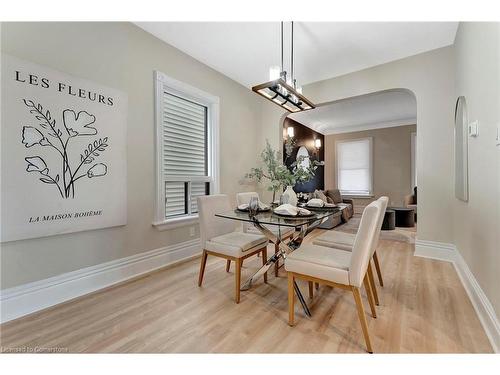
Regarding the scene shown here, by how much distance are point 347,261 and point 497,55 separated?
158cm

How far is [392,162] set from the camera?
22.5 feet

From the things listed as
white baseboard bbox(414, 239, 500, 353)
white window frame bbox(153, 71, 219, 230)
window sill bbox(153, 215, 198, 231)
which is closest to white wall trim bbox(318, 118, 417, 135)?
white window frame bbox(153, 71, 219, 230)

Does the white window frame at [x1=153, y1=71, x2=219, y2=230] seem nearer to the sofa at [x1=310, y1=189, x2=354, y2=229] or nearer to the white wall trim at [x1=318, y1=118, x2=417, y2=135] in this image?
the sofa at [x1=310, y1=189, x2=354, y2=229]

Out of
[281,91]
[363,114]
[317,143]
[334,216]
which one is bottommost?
[334,216]

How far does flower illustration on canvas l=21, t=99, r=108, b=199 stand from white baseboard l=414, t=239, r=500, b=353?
10.6 feet

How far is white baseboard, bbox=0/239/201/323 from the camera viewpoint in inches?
68.3

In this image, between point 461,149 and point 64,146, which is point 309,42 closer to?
point 461,149

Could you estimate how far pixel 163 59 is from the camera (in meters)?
2.79

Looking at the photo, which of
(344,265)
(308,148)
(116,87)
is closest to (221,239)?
(344,265)

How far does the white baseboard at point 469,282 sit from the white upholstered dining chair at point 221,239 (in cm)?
168

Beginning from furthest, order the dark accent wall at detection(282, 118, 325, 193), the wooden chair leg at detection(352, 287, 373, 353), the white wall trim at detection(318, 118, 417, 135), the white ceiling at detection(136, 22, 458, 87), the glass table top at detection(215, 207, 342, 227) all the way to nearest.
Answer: the white wall trim at detection(318, 118, 417, 135) → the dark accent wall at detection(282, 118, 325, 193) → the white ceiling at detection(136, 22, 458, 87) → the glass table top at detection(215, 207, 342, 227) → the wooden chair leg at detection(352, 287, 373, 353)

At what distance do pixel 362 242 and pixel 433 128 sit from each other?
2.64 metres

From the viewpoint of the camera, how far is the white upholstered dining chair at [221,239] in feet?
6.82
